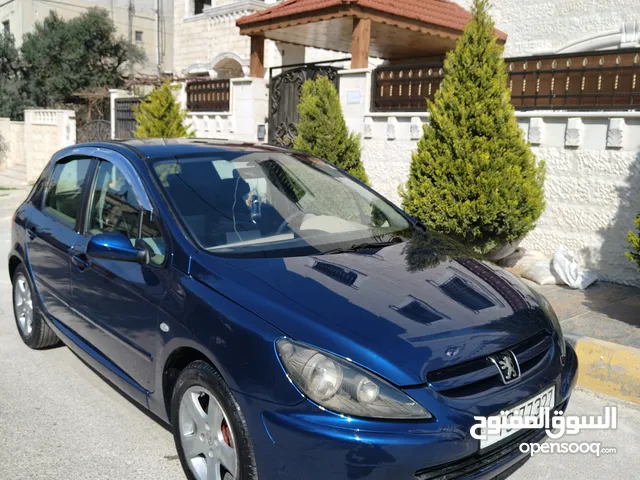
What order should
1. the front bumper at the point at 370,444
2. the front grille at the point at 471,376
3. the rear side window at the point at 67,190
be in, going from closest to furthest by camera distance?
the front bumper at the point at 370,444 → the front grille at the point at 471,376 → the rear side window at the point at 67,190

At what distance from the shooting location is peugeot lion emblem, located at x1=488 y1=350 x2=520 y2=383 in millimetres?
2582

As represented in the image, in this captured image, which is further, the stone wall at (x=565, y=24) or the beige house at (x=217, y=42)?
the beige house at (x=217, y=42)

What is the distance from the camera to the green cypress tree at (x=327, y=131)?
8.54 metres

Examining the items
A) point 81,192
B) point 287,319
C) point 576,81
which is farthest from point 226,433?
point 576,81

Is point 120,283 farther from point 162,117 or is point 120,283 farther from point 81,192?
point 162,117

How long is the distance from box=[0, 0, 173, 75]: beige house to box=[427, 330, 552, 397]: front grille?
30.3 metres

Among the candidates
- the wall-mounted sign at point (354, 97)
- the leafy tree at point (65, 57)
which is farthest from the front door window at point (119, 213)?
the leafy tree at point (65, 57)

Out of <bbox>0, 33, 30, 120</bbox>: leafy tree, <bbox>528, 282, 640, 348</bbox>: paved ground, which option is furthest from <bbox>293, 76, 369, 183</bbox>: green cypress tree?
<bbox>0, 33, 30, 120</bbox>: leafy tree

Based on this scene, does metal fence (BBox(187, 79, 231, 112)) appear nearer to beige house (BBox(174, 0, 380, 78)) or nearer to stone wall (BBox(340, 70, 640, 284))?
beige house (BBox(174, 0, 380, 78))

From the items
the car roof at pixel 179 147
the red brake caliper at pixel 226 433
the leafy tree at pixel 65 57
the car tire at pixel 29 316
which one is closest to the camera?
the red brake caliper at pixel 226 433

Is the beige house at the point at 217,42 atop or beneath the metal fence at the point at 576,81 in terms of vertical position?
atop

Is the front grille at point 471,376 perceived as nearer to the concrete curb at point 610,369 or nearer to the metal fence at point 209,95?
the concrete curb at point 610,369

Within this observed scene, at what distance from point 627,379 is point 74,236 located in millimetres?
3690

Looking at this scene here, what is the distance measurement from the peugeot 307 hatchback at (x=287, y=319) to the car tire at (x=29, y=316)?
46cm
